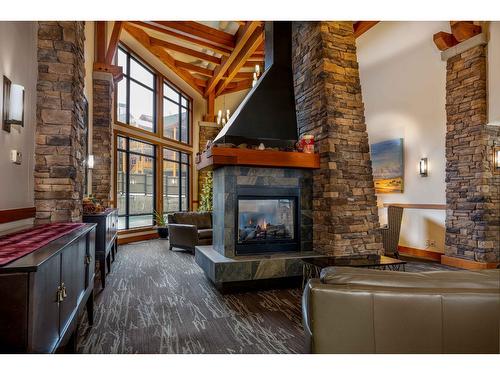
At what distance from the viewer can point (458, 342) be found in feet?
4.45

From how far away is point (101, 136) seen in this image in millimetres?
5992

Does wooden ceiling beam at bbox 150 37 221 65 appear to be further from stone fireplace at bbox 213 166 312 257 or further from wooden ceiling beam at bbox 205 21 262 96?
stone fireplace at bbox 213 166 312 257

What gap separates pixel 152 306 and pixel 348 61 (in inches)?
153

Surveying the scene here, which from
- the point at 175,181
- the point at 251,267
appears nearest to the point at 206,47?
the point at 175,181

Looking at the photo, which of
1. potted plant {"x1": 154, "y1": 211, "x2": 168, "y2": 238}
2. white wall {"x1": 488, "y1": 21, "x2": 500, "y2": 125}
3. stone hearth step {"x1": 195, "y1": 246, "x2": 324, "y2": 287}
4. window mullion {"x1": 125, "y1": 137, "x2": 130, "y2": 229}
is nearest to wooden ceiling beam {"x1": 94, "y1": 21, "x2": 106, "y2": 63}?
window mullion {"x1": 125, "y1": 137, "x2": 130, "y2": 229}

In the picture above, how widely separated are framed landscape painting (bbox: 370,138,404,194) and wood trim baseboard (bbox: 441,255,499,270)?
1.60m

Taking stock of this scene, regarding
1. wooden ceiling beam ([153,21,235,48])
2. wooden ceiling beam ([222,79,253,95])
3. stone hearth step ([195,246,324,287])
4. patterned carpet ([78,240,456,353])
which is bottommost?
patterned carpet ([78,240,456,353])

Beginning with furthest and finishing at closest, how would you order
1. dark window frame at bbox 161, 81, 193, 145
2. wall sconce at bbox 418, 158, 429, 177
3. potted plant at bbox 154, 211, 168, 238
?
dark window frame at bbox 161, 81, 193, 145, potted plant at bbox 154, 211, 168, 238, wall sconce at bbox 418, 158, 429, 177

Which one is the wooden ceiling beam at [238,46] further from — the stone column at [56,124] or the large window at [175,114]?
the stone column at [56,124]

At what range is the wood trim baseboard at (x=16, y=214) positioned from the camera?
2326 millimetres

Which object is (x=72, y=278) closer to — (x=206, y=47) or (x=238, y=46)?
(x=238, y=46)

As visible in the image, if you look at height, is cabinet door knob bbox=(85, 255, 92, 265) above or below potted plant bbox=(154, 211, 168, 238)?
above

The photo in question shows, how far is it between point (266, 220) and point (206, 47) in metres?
4.78

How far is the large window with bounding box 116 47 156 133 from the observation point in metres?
7.23
